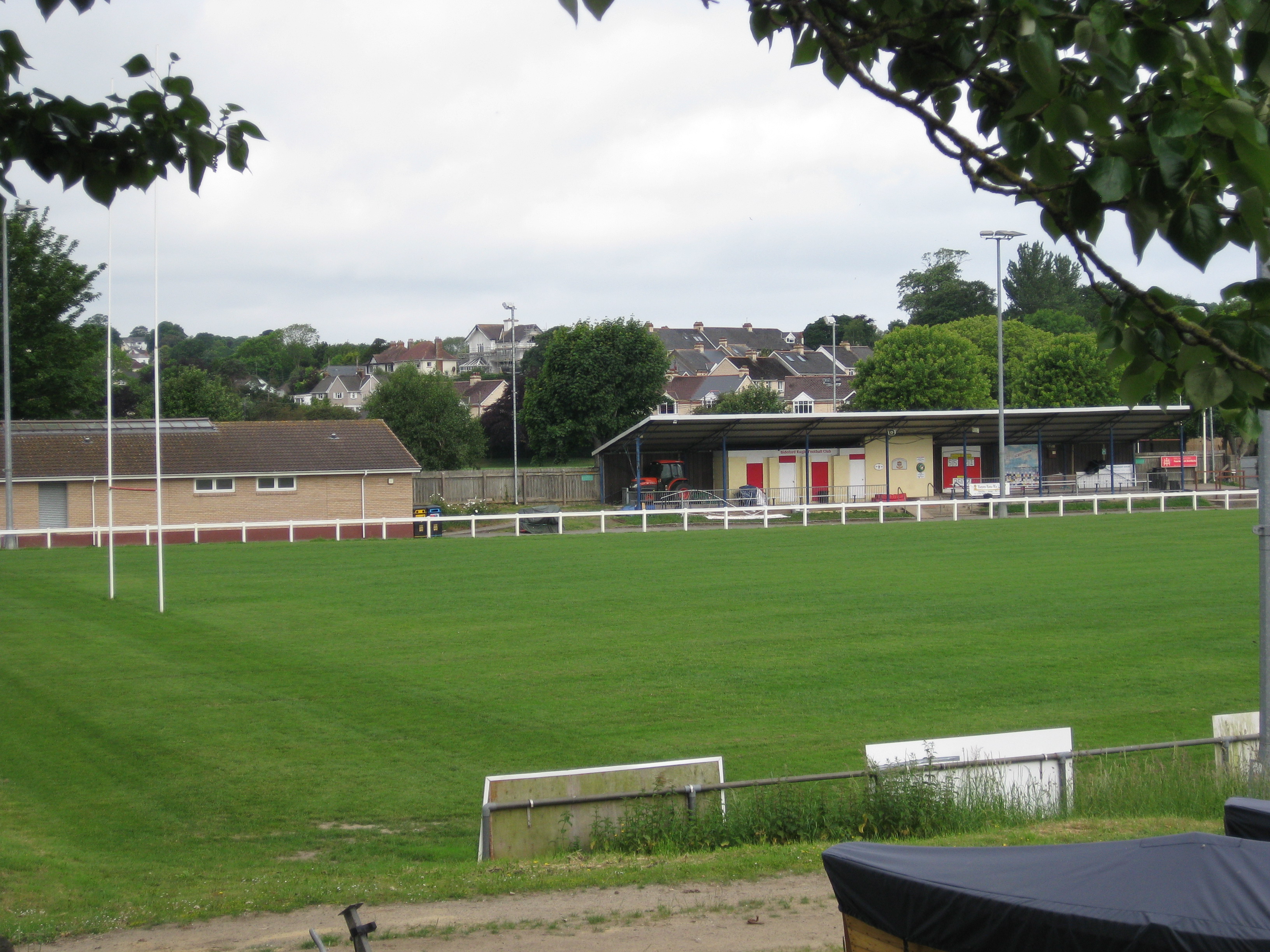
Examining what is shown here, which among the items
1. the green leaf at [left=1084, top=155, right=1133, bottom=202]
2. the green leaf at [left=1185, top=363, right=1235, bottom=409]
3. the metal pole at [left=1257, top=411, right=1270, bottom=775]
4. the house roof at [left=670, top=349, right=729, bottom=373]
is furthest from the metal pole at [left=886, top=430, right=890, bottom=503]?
the house roof at [left=670, top=349, right=729, bottom=373]

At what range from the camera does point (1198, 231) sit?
111 inches

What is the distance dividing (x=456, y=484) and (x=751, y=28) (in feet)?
177

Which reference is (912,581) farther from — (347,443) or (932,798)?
(347,443)

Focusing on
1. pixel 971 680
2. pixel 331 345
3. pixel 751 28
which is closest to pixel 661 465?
pixel 971 680

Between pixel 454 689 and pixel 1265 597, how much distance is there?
29.3ft

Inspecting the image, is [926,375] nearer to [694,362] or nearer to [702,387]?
[702,387]

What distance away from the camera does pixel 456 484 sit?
5681 centimetres

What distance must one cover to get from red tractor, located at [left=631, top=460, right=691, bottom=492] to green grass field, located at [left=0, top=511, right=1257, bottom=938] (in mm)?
24040

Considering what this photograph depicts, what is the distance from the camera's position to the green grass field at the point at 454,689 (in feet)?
27.0

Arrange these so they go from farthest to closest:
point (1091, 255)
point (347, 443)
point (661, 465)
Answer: point (661, 465), point (347, 443), point (1091, 255)

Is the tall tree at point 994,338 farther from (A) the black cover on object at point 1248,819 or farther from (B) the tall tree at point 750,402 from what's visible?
(A) the black cover on object at point 1248,819

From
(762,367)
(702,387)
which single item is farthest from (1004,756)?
(762,367)

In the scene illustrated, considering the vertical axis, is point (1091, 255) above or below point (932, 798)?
above

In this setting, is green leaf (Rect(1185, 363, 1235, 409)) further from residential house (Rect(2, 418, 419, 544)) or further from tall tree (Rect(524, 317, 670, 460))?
tall tree (Rect(524, 317, 670, 460))
